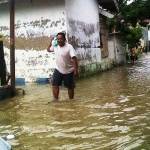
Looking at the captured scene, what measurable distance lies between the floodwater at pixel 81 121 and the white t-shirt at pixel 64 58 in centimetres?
76

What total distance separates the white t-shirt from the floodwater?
29.9 inches

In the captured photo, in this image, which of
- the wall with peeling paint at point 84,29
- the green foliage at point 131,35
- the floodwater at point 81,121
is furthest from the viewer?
the green foliage at point 131,35

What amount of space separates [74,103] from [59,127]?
2809mm

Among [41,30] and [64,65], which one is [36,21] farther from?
[64,65]

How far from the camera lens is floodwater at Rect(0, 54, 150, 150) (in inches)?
238

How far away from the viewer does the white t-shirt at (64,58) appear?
10.4 metres

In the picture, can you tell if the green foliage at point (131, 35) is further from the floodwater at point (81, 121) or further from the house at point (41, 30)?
the floodwater at point (81, 121)

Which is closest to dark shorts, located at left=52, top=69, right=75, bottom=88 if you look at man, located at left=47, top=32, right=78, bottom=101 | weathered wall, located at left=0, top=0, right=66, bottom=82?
man, located at left=47, top=32, right=78, bottom=101

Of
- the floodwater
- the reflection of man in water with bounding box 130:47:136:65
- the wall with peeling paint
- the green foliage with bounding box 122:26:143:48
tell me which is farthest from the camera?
the reflection of man in water with bounding box 130:47:136:65

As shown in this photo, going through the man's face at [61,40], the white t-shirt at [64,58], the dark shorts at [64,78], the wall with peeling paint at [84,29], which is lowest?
the dark shorts at [64,78]

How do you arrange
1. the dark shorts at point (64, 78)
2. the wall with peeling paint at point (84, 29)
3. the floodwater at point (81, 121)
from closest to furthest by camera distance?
the floodwater at point (81, 121) < the dark shorts at point (64, 78) < the wall with peeling paint at point (84, 29)

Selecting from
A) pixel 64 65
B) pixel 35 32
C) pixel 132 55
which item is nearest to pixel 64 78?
pixel 64 65

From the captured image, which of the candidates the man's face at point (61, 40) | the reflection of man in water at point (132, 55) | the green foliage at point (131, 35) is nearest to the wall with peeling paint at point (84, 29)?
the man's face at point (61, 40)

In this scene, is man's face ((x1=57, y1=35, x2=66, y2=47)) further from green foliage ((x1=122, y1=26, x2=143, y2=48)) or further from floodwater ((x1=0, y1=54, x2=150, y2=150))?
green foliage ((x1=122, y1=26, x2=143, y2=48))
